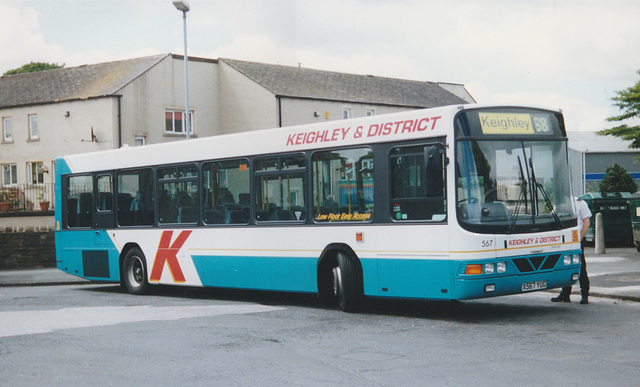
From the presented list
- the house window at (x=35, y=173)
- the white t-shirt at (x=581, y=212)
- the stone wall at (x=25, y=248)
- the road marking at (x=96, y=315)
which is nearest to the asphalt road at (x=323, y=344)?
the road marking at (x=96, y=315)

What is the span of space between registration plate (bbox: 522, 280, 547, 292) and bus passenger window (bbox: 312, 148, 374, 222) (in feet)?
7.50

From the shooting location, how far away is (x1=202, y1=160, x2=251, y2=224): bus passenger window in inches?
570

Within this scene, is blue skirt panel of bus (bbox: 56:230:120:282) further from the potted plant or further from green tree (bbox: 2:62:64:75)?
green tree (bbox: 2:62:64:75)

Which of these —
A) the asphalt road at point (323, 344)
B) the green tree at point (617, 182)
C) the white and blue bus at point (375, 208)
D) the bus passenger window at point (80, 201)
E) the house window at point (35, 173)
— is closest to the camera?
the asphalt road at point (323, 344)

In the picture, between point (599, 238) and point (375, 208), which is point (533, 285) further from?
point (599, 238)

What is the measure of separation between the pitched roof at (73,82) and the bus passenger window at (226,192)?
31338mm

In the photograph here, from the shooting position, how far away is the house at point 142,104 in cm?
4616

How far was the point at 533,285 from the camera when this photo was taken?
11531 mm

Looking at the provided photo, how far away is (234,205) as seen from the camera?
1471 cm

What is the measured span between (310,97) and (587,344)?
141 ft

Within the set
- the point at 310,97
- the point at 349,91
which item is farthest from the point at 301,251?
the point at 349,91

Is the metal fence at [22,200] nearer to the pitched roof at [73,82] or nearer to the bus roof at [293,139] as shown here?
the pitched roof at [73,82]

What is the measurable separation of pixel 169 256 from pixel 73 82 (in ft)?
118

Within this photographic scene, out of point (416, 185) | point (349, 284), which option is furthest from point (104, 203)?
point (416, 185)
